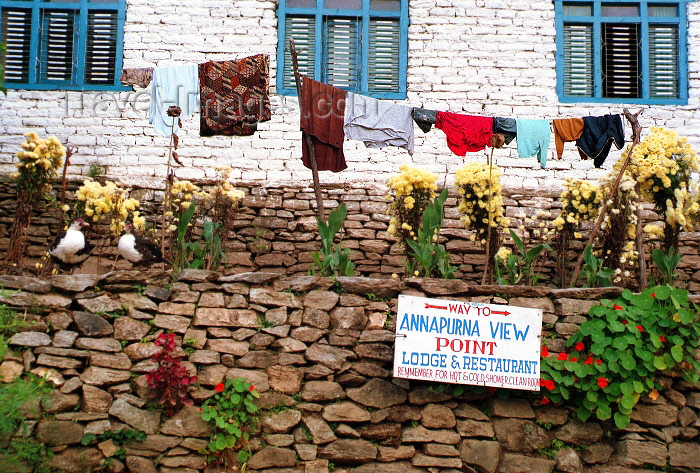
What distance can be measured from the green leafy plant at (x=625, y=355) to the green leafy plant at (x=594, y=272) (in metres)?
0.56

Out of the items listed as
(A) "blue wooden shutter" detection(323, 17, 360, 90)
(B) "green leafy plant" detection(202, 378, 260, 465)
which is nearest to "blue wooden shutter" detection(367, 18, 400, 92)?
(A) "blue wooden shutter" detection(323, 17, 360, 90)

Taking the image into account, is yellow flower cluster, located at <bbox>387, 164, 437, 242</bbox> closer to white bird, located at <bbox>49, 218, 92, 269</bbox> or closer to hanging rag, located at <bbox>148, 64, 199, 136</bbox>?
hanging rag, located at <bbox>148, 64, 199, 136</bbox>

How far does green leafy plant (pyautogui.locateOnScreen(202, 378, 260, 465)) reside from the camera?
620 centimetres

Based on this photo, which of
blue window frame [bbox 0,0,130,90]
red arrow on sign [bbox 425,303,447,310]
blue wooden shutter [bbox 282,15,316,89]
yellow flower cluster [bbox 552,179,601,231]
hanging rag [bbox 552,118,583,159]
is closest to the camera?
red arrow on sign [bbox 425,303,447,310]

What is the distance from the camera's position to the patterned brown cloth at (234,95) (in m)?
8.02

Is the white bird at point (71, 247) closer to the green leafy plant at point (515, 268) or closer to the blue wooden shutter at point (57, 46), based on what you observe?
the blue wooden shutter at point (57, 46)

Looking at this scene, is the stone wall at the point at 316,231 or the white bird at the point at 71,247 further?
the stone wall at the point at 316,231

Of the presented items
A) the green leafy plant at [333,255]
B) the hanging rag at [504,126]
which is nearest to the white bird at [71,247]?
the green leafy plant at [333,255]

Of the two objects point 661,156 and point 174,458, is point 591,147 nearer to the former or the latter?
point 661,156

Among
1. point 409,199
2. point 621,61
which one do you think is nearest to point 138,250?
point 409,199

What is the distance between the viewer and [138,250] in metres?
7.00

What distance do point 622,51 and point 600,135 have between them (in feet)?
5.82

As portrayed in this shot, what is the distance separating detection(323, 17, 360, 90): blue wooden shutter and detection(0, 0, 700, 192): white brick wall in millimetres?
612

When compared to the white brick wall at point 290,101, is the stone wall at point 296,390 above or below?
below
